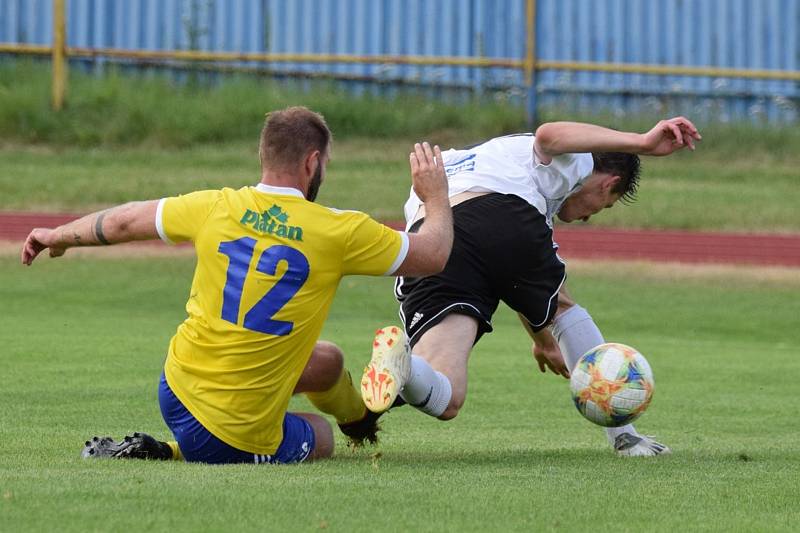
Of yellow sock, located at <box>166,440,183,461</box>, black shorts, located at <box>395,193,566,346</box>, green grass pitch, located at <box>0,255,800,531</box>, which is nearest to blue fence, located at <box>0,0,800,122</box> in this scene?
green grass pitch, located at <box>0,255,800,531</box>

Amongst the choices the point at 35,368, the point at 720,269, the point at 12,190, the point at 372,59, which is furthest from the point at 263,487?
the point at 372,59

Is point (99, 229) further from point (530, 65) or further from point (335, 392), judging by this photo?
point (530, 65)

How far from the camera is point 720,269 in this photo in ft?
57.7

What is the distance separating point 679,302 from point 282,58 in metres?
9.52

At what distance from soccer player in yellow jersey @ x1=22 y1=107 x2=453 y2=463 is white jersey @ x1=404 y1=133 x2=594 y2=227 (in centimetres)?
124

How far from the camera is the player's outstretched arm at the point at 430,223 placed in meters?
5.86

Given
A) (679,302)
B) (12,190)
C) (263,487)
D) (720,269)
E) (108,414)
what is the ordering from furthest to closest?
(12,190) < (720,269) < (679,302) < (108,414) < (263,487)

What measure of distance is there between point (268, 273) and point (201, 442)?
2.51 feet

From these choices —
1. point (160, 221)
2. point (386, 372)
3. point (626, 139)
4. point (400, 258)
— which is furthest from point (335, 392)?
point (626, 139)

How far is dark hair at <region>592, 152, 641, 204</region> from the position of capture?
7371mm

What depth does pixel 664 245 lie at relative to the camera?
1845 centimetres

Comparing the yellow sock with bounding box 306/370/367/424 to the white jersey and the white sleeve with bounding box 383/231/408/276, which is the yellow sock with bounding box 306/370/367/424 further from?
the white jersey

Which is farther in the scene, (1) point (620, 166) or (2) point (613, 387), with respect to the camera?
(1) point (620, 166)

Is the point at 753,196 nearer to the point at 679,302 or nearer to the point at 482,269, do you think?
the point at 679,302
